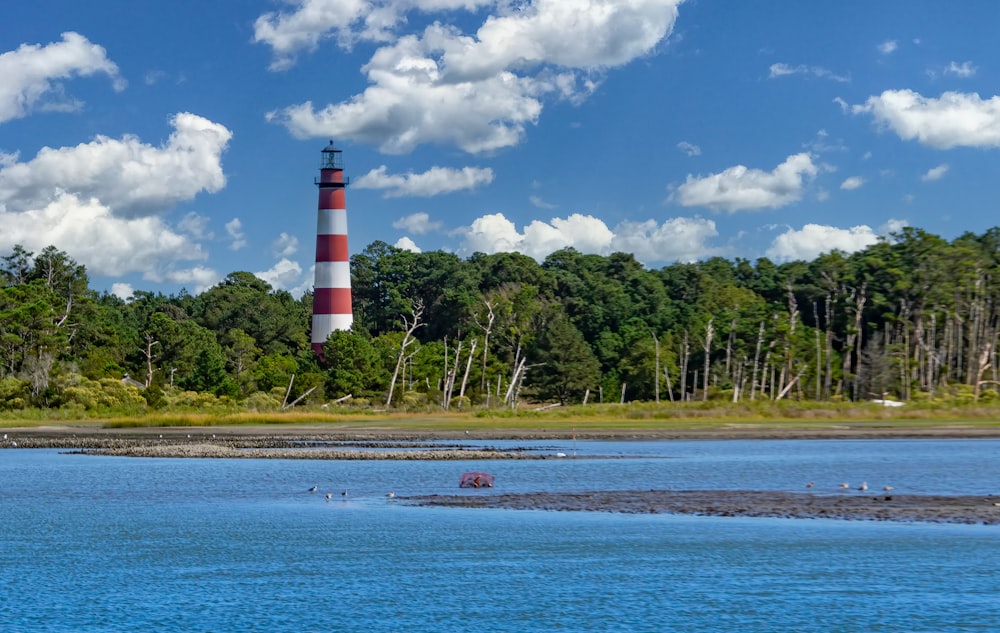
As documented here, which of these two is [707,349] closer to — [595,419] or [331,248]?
[595,419]

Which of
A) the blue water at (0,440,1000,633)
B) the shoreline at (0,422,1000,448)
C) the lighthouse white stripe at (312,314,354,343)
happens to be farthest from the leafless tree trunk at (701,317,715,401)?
the blue water at (0,440,1000,633)

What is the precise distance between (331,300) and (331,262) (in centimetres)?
388

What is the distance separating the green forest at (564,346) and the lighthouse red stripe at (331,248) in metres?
6.37

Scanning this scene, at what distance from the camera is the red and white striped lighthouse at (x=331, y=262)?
106m

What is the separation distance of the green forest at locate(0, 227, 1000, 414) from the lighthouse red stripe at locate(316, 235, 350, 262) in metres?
6.37

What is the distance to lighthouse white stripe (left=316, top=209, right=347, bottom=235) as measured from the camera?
10638 cm

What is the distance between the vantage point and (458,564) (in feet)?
95.0

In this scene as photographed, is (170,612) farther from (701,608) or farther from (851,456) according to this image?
(851,456)

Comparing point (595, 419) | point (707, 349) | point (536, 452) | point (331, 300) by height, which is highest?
point (331, 300)

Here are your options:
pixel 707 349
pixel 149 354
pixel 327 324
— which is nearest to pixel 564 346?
pixel 707 349

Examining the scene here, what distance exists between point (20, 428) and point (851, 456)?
178 feet

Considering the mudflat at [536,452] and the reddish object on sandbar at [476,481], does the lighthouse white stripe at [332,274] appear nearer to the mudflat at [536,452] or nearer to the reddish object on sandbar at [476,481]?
the mudflat at [536,452]

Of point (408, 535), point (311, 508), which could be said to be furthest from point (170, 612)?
point (311, 508)

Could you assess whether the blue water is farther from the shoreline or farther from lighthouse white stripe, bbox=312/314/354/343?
lighthouse white stripe, bbox=312/314/354/343
